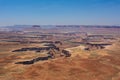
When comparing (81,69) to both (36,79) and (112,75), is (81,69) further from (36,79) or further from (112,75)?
(36,79)

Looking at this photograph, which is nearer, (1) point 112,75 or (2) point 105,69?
(1) point 112,75

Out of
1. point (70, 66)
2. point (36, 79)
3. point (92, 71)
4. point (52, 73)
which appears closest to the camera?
point (36, 79)

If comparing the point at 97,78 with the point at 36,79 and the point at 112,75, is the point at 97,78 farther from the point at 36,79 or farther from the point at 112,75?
the point at 36,79

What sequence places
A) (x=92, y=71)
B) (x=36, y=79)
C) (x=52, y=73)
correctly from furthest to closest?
(x=92, y=71)
(x=52, y=73)
(x=36, y=79)

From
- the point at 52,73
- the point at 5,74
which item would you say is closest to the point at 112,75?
the point at 52,73

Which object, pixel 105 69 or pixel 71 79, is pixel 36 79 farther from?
pixel 105 69

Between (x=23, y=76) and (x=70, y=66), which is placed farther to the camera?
(x=70, y=66)

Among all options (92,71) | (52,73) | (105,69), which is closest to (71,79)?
(52,73)

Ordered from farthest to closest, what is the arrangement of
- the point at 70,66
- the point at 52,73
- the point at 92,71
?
the point at 70,66, the point at 92,71, the point at 52,73
